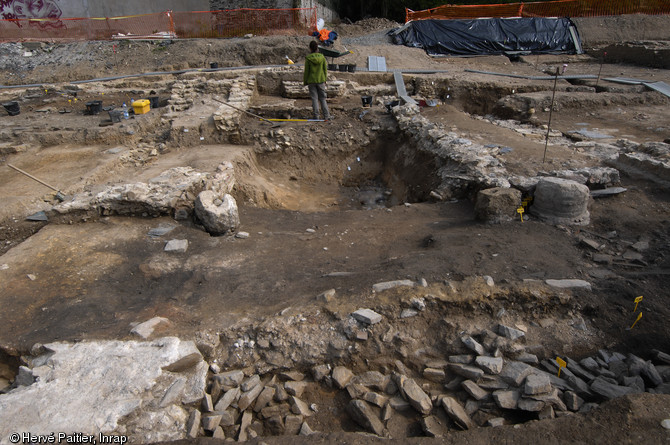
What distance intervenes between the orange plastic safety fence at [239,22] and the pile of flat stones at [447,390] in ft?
50.4

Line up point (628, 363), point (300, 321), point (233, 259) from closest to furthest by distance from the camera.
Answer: point (628, 363) < point (300, 321) < point (233, 259)

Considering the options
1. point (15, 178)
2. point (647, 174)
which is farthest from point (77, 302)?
point (647, 174)

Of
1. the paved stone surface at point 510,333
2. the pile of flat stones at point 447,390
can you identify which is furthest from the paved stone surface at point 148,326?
the paved stone surface at point 510,333

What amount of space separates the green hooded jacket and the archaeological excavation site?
38.6 inches

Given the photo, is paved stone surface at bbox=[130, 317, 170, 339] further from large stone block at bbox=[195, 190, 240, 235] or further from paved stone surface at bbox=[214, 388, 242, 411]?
large stone block at bbox=[195, 190, 240, 235]

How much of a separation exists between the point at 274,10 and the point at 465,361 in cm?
1611

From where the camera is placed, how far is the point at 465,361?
2865 mm

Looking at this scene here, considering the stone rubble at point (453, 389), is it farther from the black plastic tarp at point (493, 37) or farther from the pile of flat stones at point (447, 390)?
the black plastic tarp at point (493, 37)

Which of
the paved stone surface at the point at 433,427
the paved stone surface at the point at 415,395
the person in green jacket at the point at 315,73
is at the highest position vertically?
the person in green jacket at the point at 315,73

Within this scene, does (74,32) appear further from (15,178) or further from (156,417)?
(156,417)

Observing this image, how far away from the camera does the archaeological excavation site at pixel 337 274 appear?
255cm

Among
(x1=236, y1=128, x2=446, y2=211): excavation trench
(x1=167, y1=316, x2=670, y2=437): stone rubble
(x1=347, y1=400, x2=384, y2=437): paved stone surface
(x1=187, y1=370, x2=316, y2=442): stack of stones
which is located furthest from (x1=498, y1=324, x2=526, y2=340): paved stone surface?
(x1=236, y1=128, x2=446, y2=211): excavation trench

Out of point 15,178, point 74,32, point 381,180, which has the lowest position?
point 381,180

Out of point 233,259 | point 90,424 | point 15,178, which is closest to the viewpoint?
point 90,424
